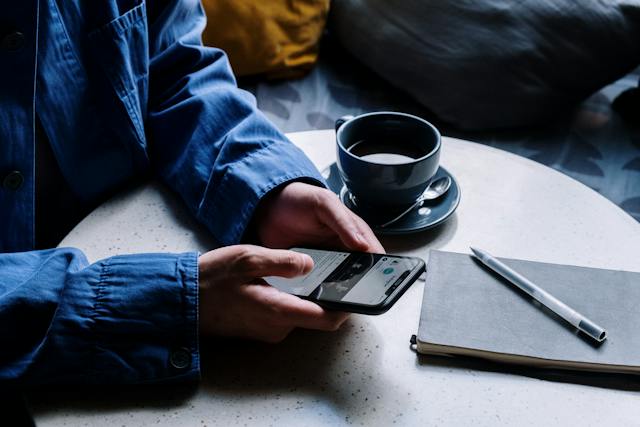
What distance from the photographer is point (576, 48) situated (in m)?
1.27

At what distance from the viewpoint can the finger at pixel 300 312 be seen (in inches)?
24.0

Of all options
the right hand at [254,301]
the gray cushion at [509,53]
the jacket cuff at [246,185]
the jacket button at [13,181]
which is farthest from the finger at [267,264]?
the gray cushion at [509,53]

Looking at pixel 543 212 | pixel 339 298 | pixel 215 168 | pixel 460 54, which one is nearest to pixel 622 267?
pixel 543 212

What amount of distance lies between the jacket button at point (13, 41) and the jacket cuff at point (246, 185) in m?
0.24

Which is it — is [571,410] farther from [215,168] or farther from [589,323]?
[215,168]

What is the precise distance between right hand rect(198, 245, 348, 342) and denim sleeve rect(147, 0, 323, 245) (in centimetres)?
10

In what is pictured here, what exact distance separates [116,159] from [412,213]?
34 centimetres

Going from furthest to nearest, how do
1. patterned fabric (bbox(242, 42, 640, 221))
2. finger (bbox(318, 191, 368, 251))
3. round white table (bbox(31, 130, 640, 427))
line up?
patterned fabric (bbox(242, 42, 640, 221)) < finger (bbox(318, 191, 368, 251)) < round white table (bbox(31, 130, 640, 427))

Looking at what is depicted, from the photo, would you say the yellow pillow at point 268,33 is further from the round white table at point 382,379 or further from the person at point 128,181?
the round white table at point 382,379

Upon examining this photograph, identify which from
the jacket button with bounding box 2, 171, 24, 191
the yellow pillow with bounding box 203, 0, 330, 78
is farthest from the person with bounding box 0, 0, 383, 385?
the yellow pillow with bounding box 203, 0, 330, 78

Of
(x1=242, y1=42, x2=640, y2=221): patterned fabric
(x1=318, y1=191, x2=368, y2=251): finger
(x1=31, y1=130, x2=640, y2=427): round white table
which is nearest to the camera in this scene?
(x1=31, y1=130, x2=640, y2=427): round white table

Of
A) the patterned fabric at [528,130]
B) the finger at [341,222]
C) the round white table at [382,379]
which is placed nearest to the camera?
Answer: the round white table at [382,379]

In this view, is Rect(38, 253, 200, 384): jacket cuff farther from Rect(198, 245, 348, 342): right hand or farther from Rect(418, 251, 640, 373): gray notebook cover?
Rect(418, 251, 640, 373): gray notebook cover

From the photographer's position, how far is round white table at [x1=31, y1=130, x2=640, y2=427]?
22.4 inches
